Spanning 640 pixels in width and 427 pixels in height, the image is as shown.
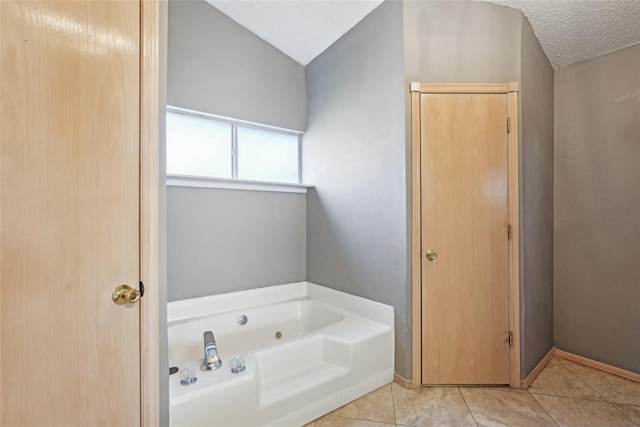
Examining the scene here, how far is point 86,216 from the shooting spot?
2.78ft

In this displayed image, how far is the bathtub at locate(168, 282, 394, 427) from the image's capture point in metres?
1.40

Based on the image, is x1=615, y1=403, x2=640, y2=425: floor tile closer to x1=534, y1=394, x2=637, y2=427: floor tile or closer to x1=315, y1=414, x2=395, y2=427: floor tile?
x1=534, y1=394, x2=637, y2=427: floor tile

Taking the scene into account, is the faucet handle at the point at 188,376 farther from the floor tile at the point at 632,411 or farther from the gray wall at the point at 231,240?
the floor tile at the point at 632,411

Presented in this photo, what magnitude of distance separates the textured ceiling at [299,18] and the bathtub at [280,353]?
2.12 metres

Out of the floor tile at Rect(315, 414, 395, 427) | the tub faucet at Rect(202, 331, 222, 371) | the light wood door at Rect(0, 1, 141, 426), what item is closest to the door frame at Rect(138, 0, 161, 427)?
the light wood door at Rect(0, 1, 141, 426)

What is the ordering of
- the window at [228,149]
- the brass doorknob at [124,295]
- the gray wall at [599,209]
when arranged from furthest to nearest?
the window at [228,149] < the gray wall at [599,209] < the brass doorknob at [124,295]

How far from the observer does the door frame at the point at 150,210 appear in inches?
38.9

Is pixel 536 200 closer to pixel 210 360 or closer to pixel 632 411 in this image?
pixel 632 411

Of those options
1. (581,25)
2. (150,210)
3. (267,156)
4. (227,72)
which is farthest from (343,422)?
(581,25)

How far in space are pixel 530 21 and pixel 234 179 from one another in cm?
234

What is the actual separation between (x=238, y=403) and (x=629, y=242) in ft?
8.96

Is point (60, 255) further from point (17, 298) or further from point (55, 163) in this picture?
point (55, 163)

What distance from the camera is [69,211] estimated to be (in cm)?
81

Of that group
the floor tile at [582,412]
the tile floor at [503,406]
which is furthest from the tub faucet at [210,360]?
the floor tile at [582,412]
